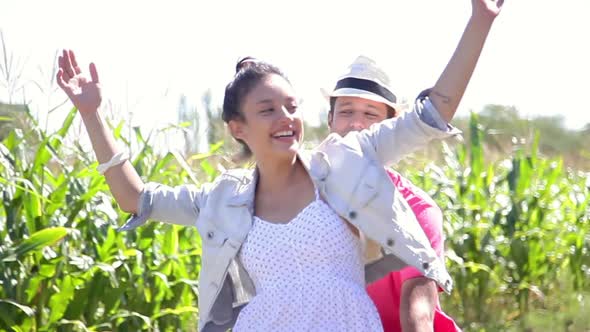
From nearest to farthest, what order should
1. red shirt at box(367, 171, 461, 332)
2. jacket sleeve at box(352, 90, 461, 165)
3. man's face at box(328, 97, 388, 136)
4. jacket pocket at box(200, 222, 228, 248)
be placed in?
jacket sleeve at box(352, 90, 461, 165)
jacket pocket at box(200, 222, 228, 248)
red shirt at box(367, 171, 461, 332)
man's face at box(328, 97, 388, 136)

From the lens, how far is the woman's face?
133 inches

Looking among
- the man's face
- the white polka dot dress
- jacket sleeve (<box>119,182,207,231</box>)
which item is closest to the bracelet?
jacket sleeve (<box>119,182,207,231</box>)

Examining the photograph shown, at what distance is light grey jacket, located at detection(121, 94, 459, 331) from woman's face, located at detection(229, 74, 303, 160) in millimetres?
95

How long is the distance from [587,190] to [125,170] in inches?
220

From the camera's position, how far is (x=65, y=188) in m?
5.95

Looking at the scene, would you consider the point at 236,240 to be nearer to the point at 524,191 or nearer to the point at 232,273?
the point at 232,273

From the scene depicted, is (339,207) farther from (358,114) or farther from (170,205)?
(358,114)

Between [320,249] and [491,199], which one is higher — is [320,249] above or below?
above

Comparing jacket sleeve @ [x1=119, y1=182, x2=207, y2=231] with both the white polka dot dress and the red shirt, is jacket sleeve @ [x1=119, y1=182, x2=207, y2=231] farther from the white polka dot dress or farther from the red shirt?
the red shirt

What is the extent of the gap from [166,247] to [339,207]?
322 cm

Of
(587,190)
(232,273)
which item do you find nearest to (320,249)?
(232,273)

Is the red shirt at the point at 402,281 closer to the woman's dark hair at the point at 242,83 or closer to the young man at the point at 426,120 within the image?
the young man at the point at 426,120

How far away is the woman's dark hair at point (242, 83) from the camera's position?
3514mm

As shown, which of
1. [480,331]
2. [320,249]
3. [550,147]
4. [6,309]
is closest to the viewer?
[320,249]
